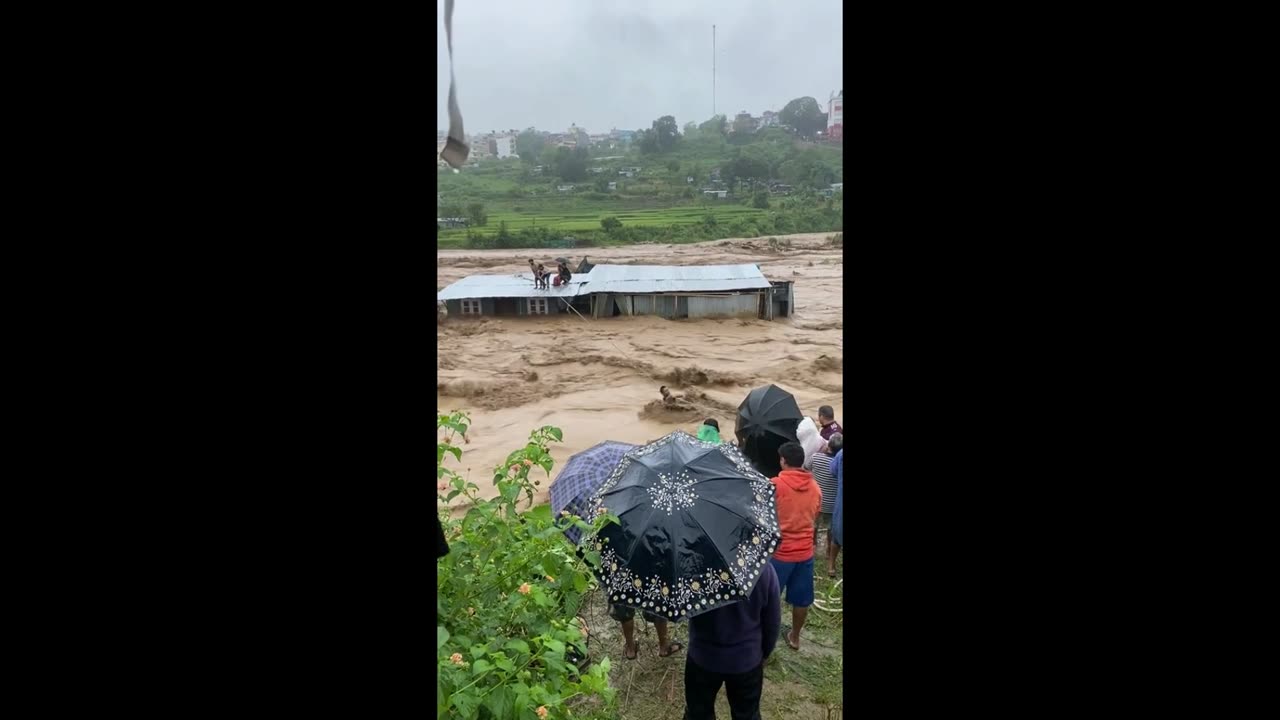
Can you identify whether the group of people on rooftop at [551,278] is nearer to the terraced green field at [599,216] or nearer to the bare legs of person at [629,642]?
the terraced green field at [599,216]

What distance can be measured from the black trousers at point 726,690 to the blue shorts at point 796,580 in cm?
95

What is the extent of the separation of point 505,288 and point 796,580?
14.1 m

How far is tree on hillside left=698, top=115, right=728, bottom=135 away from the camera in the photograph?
4134 cm

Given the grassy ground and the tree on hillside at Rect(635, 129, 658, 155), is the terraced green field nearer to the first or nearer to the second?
the tree on hillside at Rect(635, 129, 658, 155)

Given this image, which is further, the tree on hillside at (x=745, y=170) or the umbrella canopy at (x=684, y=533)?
the tree on hillside at (x=745, y=170)

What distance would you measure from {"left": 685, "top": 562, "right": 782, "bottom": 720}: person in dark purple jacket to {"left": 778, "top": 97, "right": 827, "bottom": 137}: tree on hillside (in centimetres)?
3860

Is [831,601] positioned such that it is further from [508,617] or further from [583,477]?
[508,617]

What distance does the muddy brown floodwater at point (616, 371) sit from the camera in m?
11.5

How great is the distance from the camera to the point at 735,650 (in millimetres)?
3385

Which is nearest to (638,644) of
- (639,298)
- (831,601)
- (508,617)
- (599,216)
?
(831,601)

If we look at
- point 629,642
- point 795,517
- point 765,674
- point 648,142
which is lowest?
point 765,674

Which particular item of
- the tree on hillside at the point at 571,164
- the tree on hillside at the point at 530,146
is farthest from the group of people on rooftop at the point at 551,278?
the tree on hillside at the point at 530,146
